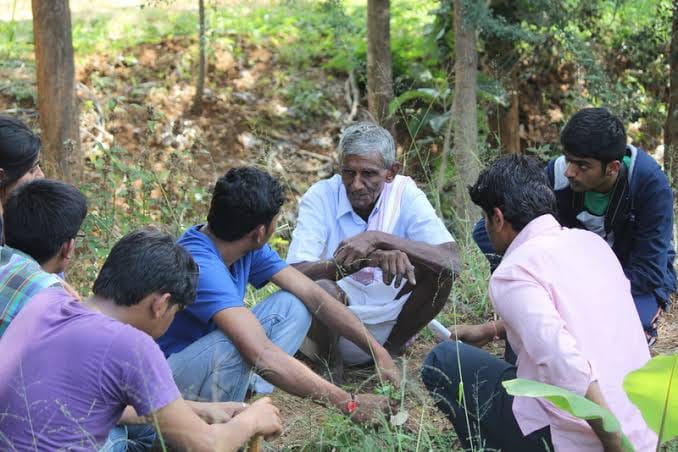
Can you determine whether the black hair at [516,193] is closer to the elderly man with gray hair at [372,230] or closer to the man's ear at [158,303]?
the elderly man with gray hair at [372,230]

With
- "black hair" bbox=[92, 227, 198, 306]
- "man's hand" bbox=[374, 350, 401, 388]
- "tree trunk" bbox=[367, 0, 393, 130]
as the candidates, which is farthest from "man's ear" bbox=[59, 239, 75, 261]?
"tree trunk" bbox=[367, 0, 393, 130]

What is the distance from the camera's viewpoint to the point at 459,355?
124 inches

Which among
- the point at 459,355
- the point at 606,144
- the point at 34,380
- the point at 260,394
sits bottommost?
the point at 260,394

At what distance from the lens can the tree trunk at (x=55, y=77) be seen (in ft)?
20.8

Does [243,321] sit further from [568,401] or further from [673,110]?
[673,110]

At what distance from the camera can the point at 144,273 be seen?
8.86 ft

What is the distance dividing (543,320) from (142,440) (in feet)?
4.99

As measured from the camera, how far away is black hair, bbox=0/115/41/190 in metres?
3.61

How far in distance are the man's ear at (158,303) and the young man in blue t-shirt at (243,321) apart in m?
0.58

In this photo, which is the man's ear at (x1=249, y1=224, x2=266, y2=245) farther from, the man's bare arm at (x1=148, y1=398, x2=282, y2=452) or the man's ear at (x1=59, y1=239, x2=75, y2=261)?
the man's bare arm at (x1=148, y1=398, x2=282, y2=452)

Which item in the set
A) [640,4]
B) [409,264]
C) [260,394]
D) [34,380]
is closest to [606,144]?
[409,264]

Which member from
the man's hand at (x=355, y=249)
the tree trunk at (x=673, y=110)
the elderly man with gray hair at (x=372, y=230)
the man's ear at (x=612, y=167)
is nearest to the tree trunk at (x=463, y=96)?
the tree trunk at (x=673, y=110)

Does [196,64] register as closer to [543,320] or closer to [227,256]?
[227,256]

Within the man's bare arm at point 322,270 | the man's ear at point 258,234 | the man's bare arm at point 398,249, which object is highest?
the man's ear at point 258,234
